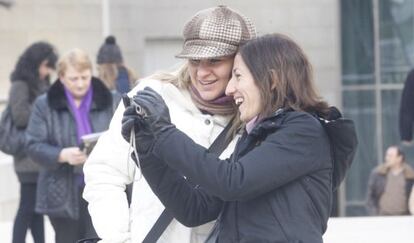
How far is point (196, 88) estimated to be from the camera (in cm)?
427

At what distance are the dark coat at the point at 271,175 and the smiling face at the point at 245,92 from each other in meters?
0.08

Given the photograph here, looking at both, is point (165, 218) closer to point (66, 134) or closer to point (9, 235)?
point (66, 134)

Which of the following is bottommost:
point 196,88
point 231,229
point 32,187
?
point 32,187

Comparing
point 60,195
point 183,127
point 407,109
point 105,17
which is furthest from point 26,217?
point 105,17

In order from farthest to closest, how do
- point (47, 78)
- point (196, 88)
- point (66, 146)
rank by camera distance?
point (47, 78)
point (66, 146)
point (196, 88)

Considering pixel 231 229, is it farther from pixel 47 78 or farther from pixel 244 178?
pixel 47 78

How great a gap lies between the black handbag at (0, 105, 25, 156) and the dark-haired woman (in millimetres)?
49

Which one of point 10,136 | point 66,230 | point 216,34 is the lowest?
point 66,230

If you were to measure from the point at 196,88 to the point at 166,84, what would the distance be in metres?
0.12

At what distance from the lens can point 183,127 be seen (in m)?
4.27

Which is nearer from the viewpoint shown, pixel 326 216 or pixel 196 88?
pixel 326 216

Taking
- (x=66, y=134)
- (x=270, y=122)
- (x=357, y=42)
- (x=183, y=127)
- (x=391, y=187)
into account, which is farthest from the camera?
(x=357, y=42)

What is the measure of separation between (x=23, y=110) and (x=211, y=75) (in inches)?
211

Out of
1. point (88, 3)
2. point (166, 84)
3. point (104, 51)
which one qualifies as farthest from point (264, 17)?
point (166, 84)
